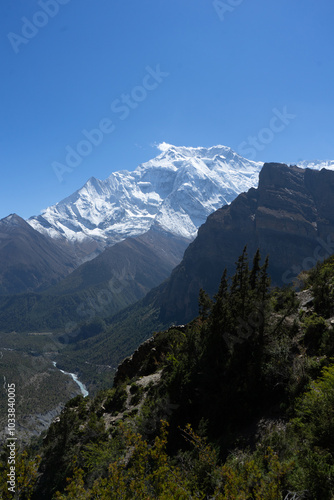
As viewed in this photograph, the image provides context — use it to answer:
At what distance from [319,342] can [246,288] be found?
35.5 ft

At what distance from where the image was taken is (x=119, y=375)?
167 ft

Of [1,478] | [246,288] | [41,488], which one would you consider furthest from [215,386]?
[41,488]

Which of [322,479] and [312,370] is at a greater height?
[322,479]

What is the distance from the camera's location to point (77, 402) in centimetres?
4469

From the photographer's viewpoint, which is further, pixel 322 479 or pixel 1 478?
pixel 1 478

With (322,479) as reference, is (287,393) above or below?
below

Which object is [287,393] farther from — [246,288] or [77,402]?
[77,402]

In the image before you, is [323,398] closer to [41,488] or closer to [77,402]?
[41,488]

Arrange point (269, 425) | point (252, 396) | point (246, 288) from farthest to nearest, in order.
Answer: point (246, 288) < point (252, 396) < point (269, 425)

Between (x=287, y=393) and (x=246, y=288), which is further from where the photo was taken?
(x=246, y=288)

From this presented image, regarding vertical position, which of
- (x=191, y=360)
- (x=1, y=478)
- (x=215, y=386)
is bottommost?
(x=215, y=386)

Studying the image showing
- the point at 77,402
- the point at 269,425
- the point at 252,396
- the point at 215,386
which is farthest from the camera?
the point at 77,402

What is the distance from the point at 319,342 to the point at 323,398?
37.5ft

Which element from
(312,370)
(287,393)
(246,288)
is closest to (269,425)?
(287,393)
